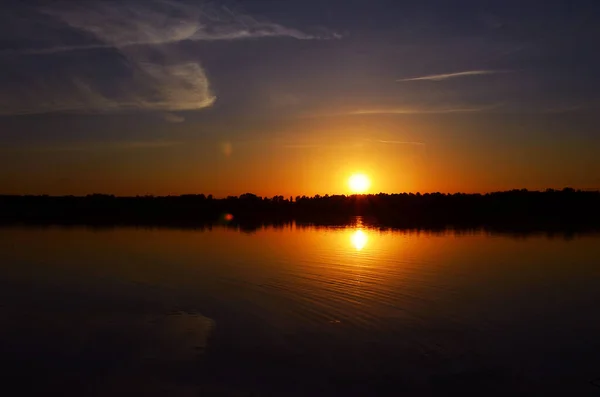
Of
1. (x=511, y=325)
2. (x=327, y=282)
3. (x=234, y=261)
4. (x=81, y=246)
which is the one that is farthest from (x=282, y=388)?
(x=81, y=246)

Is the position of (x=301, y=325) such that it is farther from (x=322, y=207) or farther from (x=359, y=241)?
(x=322, y=207)

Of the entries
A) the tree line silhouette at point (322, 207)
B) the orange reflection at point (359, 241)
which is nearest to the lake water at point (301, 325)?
the orange reflection at point (359, 241)

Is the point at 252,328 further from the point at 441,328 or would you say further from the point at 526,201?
the point at 526,201

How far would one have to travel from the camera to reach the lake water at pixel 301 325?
9.15 metres

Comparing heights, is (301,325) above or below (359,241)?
below

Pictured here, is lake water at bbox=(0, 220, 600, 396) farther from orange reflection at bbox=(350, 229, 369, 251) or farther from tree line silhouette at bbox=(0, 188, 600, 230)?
tree line silhouette at bbox=(0, 188, 600, 230)

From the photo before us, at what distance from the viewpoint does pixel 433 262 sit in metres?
23.7

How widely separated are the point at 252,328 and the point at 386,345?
10.3 feet

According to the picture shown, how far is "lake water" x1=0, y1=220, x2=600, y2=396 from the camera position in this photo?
30.0 feet

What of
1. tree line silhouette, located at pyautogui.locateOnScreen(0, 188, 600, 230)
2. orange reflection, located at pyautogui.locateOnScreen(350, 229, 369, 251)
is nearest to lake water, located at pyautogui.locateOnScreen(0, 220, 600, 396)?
orange reflection, located at pyautogui.locateOnScreen(350, 229, 369, 251)

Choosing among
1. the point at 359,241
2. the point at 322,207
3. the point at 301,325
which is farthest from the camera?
the point at 322,207

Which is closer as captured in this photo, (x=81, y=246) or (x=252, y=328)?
(x=252, y=328)

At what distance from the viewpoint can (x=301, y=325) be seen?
41.7 ft

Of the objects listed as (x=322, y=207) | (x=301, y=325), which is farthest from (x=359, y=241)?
(x=322, y=207)
